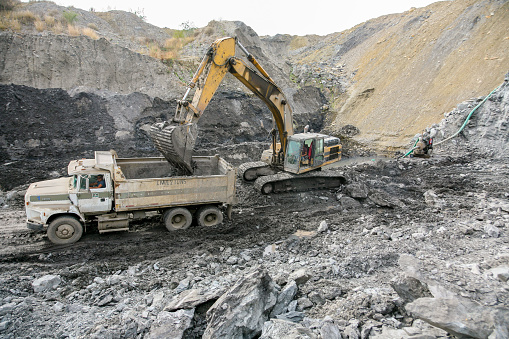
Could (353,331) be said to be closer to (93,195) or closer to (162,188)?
(162,188)

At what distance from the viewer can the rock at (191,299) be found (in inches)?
176

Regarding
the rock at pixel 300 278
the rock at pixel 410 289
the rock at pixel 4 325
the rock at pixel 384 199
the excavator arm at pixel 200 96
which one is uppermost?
the excavator arm at pixel 200 96

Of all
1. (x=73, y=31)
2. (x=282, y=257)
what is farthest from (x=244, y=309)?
(x=73, y=31)

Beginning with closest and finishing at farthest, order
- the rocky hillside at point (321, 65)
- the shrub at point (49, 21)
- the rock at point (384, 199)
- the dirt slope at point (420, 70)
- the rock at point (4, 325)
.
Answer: the rock at point (4, 325), the rock at point (384, 199), the rocky hillside at point (321, 65), the dirt slope at point (420, 70), the shrub at point (49, 21)

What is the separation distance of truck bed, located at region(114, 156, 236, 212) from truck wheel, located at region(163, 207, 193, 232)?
0.22 meters

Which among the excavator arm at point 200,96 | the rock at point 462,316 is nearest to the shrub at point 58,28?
the excavator arm at point 200,96

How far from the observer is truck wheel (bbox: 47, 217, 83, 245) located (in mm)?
6855

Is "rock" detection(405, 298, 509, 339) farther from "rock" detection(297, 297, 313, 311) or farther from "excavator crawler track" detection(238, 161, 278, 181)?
"excavator crawler track" detection(238, 161, 278, 181)

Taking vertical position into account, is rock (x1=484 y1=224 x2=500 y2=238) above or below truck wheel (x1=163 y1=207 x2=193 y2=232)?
above

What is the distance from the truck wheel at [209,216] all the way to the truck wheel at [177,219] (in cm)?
26

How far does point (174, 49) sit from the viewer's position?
2277cm

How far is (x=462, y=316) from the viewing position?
3455mm

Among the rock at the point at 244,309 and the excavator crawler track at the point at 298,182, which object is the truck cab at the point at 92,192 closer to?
the rock at the point at 244,309

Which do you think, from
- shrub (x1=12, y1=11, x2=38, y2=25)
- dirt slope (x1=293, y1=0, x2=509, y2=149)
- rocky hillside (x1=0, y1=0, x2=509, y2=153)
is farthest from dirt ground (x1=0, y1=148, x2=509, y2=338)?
shrub (x1=12, y1=11, x2=38, y2=25)
